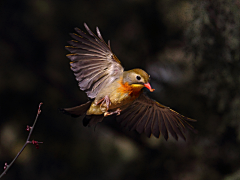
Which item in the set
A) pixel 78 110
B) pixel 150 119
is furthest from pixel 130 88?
pixel 150 119

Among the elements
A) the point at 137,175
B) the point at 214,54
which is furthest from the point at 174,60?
the point at 137,175

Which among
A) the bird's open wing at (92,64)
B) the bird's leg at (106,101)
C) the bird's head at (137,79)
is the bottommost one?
the bird's leg at (106,101)

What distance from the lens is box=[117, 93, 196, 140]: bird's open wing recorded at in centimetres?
107

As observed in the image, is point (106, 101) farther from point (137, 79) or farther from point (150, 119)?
point (150, 119)

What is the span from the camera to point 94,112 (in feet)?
2.95

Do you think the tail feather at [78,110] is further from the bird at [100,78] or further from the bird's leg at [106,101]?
the bird's leg at [106,101]

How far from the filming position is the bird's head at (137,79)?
0.74m

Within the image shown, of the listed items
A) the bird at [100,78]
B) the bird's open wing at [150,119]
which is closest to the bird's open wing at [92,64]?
the bird at [100,78]

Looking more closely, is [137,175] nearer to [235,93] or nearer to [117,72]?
[235,93]

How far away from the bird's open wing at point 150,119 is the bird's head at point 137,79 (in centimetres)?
28

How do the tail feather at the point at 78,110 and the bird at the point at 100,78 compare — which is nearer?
the bird at the point at 100,78

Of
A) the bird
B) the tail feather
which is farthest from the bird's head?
the tail feather

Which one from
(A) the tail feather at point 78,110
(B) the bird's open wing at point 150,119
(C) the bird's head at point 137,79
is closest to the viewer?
(C) the bird's head at point 137,79

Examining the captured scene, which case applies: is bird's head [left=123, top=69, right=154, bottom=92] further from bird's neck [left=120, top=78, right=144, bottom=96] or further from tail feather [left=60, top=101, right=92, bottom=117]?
tail feather [left=60, top=101, right=92, bottom=117]
